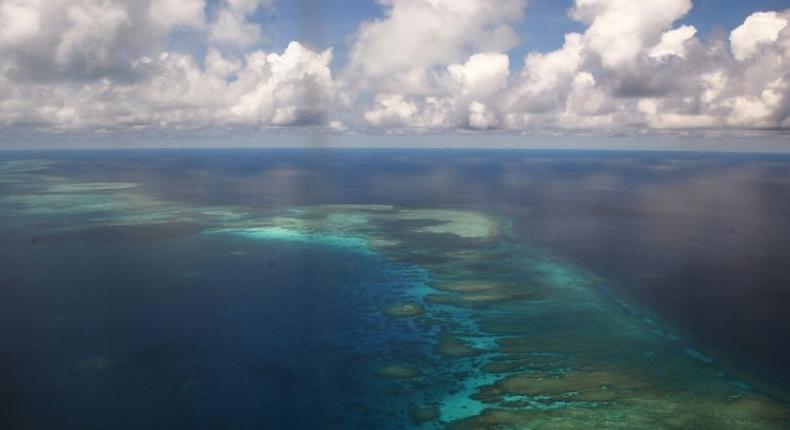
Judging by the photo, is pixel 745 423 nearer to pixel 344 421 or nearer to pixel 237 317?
pixel 344 421

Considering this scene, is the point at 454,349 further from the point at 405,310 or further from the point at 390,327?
the point at 405,310

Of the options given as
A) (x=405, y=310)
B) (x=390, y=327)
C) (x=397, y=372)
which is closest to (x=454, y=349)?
(x=397, y=372)

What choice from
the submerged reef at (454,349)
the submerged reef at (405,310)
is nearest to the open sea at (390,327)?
the submerged reef at (454,349)

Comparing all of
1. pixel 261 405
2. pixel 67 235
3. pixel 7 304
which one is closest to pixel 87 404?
pixel 261 405

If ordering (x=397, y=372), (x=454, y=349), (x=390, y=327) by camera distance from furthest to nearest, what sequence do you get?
(x=390, y=327)
(x=454, y=349)
(x=397, y=372)

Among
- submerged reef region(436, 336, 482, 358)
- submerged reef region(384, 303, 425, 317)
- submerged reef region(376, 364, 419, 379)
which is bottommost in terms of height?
submerged reef region(376, 364, 419, 379)

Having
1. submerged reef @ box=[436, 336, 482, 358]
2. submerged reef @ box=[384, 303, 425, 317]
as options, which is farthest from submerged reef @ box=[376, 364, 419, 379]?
submerged reef @ box=[384, 303, 425, 317]

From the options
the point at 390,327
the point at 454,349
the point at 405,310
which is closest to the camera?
the point at 454,349

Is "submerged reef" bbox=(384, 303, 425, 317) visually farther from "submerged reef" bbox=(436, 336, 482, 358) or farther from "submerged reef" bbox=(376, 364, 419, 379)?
"submerged reef" bbox=(376, 364, 419, 379)
